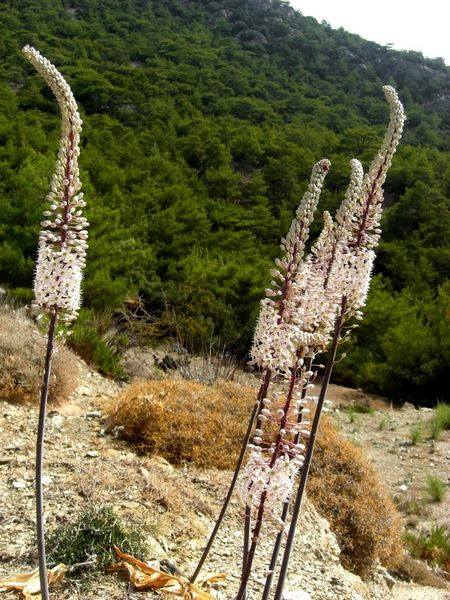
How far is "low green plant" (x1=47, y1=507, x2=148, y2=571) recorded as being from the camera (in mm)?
3998

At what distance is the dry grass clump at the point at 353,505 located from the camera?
627cm

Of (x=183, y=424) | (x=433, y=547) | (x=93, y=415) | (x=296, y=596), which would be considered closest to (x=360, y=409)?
(x=433, y=547)

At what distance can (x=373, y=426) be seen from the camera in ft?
43.7

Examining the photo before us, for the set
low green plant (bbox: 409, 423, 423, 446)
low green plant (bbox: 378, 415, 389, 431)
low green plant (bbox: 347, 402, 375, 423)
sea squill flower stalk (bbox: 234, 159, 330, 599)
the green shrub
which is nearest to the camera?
sea squill flower stalk (bbox: 234, 159, 330, 599)

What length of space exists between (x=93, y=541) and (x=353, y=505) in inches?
134

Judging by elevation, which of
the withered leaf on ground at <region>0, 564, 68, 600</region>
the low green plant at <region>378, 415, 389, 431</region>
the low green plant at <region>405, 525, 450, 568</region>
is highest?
the withered leaf on ground at <region>0, 564, 68, 600</region>

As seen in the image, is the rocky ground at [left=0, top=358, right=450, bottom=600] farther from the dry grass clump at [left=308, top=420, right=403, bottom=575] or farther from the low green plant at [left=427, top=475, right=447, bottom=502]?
the low green plant at [left=427, top=475, right=447, bottom=502]

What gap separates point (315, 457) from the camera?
6957 mm

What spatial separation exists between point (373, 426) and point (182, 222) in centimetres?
1351

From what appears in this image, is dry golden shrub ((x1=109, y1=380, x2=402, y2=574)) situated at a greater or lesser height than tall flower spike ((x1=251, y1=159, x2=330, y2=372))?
lesser

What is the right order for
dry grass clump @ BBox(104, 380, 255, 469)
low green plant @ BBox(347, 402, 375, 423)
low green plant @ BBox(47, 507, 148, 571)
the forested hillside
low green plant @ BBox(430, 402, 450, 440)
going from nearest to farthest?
low green plant @ BBox(47, 507, 148, 571), dry grass clump @ BBox(104, 380, 255, 469), low green plant @ BBox(430, 402, 450, 440), low green plant @ BBox(347, 402, 375, 423), the forested hillside

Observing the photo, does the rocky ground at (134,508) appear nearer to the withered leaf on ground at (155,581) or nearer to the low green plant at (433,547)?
the withered leaf on ground at (155,581)

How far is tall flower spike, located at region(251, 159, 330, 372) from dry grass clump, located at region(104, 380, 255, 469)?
162 inches

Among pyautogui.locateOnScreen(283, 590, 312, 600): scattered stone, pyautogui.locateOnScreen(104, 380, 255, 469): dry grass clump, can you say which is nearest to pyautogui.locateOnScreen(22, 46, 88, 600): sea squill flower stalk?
pyautogui.locateOnScreen(283, 590, 312, 600): scattered stone
